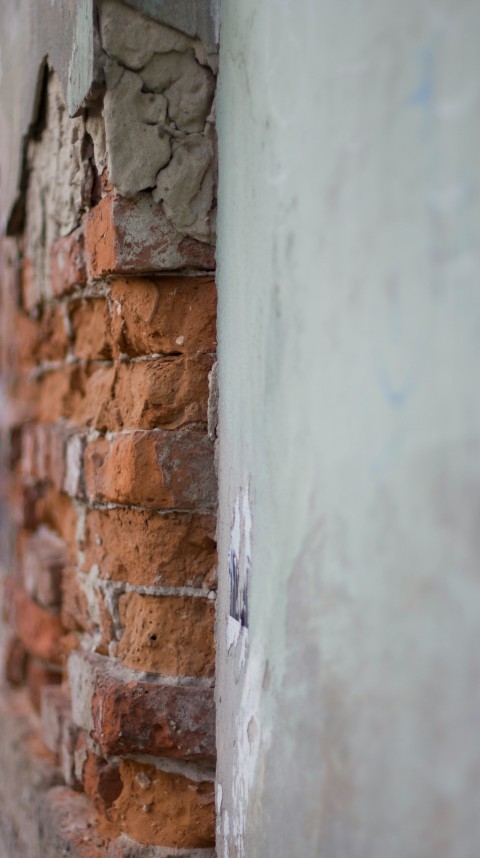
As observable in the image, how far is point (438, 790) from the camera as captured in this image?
2.65 ft

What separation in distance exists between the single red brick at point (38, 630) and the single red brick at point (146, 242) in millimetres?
935

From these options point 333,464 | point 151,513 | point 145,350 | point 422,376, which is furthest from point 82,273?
point 422,376

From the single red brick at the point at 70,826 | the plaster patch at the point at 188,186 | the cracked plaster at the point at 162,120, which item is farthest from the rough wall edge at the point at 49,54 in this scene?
the single red brick at the point at 70,826

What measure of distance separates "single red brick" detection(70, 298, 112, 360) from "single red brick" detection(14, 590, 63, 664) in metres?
0.61

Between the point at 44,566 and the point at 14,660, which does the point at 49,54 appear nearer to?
the point at 44,566

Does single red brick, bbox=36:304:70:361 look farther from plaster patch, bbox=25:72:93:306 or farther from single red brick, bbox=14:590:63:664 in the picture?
single red brick, bbox=14:590:63:664

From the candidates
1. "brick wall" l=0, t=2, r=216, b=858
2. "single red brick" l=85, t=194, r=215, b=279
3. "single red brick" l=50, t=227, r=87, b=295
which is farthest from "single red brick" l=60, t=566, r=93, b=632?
"single red brick" l=85, t=194, r=215, b=279

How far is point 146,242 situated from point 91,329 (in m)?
0.39

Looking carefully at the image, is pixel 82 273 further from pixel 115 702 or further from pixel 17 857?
pixel 17 857

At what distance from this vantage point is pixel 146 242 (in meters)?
1.44

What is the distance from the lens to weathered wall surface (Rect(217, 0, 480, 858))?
0.80 meters

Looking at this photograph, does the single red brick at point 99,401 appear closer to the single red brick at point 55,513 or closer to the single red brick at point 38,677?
the single red brick at point 55,513

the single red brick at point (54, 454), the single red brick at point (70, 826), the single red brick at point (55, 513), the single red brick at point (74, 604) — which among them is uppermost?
the single red brick at point (54, 454)

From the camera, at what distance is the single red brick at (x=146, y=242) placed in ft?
4.71
